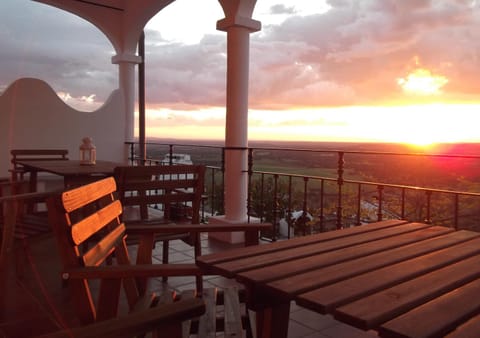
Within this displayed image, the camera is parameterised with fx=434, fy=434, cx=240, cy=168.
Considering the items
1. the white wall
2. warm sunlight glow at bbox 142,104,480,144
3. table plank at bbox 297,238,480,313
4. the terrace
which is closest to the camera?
table plank at bbox 297,238,480,313

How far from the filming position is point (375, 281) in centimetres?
106

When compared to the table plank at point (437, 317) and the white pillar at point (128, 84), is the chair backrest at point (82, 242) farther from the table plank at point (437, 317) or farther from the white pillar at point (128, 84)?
the white pillar at point (128, 84)

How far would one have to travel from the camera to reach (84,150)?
3961mm

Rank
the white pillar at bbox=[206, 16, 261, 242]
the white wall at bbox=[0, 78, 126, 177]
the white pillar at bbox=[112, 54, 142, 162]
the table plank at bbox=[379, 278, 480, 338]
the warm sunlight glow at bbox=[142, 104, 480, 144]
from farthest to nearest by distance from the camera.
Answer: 1. the warm sunlight glow at bbox=[142, 104, 480, 144]
2. the white pillar at bbox=[112, 54, 142, 162]
3. the white wall at bbox=[0, 78, 126, 177]
4. the white pillar at bbox=[206, 16, 261, 242]
5. the table plank at bbox=[379, 278, 480, 338]

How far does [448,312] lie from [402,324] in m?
0.14

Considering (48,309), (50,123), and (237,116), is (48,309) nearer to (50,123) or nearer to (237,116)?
(237,116)

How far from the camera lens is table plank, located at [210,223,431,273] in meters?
1.20

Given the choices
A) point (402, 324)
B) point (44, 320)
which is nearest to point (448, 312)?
point (402, 324)

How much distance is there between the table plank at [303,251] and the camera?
1200 mm

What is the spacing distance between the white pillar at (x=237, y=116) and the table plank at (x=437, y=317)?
11.1 feet

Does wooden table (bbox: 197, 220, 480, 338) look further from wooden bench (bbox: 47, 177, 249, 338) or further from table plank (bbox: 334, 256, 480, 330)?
wooden bench (bbox: 47, 177, 249, 338)

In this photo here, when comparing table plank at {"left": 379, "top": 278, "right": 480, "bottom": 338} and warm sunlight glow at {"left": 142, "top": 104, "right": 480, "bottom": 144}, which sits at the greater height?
warm sunlight glow at {"left": 142, "top": 104, "right": 480, "bottom": 144}

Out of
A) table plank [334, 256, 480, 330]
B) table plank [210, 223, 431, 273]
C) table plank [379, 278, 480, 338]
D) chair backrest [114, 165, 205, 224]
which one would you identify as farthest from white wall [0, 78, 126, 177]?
table plank [379, 278, 480, 338]

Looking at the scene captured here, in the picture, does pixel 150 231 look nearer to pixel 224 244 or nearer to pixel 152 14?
pixel 224 244
